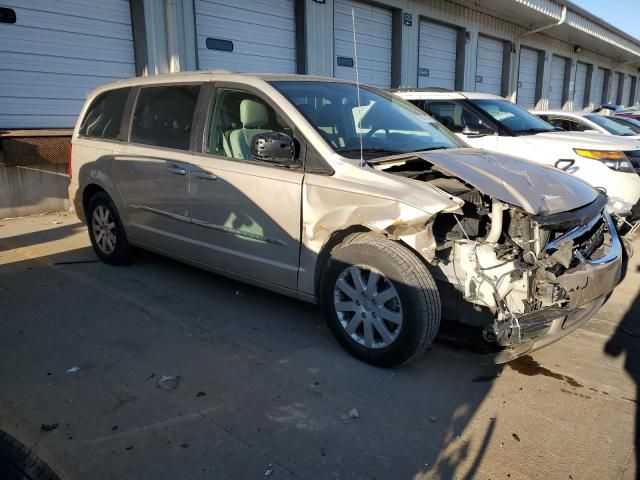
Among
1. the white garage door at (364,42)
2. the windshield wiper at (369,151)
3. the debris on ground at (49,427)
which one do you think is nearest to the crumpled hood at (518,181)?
the windshield wiper at (369,151)

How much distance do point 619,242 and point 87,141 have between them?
4877mm

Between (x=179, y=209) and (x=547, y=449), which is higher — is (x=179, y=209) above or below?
above

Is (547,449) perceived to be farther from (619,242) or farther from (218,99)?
(218,99)

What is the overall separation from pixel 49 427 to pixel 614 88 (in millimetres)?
36776

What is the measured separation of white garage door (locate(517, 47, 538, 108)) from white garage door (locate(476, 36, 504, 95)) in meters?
1.77

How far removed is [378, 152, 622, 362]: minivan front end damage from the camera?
2.97m

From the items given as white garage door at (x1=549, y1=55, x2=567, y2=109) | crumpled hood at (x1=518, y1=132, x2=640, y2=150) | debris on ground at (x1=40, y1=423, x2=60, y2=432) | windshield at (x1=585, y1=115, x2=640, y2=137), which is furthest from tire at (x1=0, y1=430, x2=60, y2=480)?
white garage door at (x1=549, y1=55, x2=567, y2=109)

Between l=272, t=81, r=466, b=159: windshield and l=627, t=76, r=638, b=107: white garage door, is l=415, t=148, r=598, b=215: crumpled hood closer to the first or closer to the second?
l=272, t=81, r=466, b=159: windshield

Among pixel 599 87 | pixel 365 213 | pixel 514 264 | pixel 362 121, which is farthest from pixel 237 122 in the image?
pixel 599 87

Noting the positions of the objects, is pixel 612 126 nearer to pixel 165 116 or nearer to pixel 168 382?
pixel 165 116

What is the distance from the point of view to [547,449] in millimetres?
2557

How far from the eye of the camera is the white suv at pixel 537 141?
6344mm

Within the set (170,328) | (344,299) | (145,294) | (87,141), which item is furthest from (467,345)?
(87,141)

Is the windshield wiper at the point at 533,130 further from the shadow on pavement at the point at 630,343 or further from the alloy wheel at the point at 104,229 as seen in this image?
the alloy wheel at the point at 104,229
